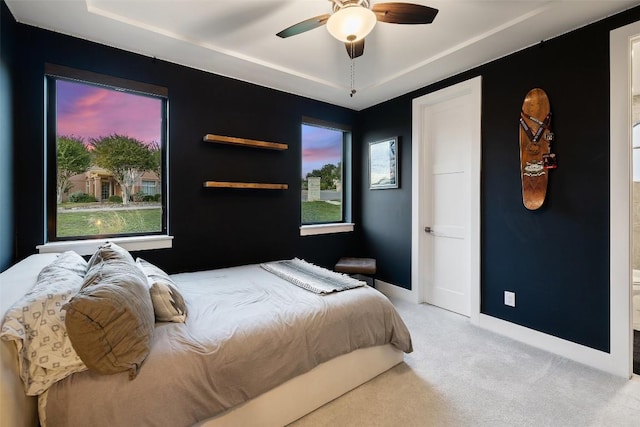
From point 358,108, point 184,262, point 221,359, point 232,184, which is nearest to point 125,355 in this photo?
point 221,359

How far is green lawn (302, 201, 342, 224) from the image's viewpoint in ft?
13.0

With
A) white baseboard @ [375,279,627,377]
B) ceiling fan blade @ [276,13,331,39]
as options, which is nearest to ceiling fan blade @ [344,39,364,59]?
ceiling fan blade @ [276,13,331,39]

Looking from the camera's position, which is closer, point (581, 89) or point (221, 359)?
point (221, 359)

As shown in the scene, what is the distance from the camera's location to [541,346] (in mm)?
2523

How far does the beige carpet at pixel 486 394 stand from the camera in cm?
171

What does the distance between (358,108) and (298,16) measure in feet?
7.11

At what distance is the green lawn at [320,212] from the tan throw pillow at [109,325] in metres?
2.70

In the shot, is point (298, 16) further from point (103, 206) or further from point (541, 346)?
point (541, 346)

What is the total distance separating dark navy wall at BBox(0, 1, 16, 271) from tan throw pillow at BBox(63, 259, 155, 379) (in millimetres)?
1266

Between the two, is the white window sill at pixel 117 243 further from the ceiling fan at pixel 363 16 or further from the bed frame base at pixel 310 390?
the ceiling fan at pixel 363 16

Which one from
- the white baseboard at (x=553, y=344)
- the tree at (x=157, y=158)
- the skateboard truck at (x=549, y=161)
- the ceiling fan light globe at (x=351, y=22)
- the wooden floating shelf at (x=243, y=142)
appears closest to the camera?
the ceiling fan light globe at (x=351, y=22)

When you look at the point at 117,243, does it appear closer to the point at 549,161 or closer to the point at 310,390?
the point at 310,390

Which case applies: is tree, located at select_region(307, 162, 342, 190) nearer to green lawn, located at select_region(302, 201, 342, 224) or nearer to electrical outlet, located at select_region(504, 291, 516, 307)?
green lawn, located at select_region(302, 201, 342, 224)

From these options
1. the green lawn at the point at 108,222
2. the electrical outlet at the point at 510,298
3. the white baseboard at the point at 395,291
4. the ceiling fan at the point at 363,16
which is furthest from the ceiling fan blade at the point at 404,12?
the white baseboard at the point at 395,291
